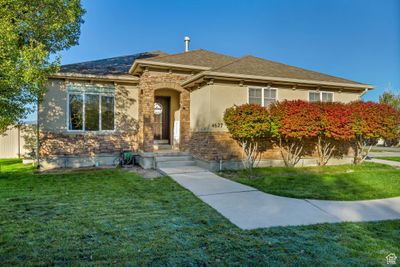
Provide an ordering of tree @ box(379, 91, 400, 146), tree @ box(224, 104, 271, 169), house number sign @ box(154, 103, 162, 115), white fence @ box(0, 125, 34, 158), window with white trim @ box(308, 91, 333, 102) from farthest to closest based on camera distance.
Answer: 1. tree @ box(379, 91, 400, 146)
2. white fence @ box(0, 125, 34, 158)
3. house number sign @ box(154, 103, 162, 115)
4. window with white trim @ box(308, 91, 333, 102)
5. tree @ box(224, 104, 271, 169)

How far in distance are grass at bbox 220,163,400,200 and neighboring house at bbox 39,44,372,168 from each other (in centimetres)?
136

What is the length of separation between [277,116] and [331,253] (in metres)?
6.72

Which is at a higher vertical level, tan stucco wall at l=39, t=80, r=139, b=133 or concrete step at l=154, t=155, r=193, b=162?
tan stucco wall at l=39, t=80, r=139, b=133

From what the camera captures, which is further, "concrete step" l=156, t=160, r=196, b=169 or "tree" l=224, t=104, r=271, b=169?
"concrete step" l=156, t=160, r=196, b=169

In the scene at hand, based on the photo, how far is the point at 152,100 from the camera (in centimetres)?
1058

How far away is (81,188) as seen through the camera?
267 inches

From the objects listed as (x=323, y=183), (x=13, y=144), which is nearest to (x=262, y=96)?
(x=323, y=183)

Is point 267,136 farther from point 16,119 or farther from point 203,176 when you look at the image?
point 16,119

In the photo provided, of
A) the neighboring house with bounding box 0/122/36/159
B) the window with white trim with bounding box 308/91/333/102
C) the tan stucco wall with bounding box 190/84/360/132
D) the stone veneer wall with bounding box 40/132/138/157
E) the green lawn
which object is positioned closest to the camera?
the green lawn

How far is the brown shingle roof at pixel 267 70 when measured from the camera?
9977 mm

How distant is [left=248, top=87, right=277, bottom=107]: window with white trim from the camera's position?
406 inches

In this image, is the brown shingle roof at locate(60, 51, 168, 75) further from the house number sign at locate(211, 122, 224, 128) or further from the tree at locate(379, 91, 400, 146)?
the tree at locate(379, 91, 400, 146)

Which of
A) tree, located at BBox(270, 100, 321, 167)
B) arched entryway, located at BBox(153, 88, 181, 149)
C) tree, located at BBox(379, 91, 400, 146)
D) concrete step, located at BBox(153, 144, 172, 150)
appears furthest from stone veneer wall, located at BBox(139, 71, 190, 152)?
tree, located at BBox(379, 91, 400, 146)

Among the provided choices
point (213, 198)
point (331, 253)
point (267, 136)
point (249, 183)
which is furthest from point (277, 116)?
point (331, 253)
